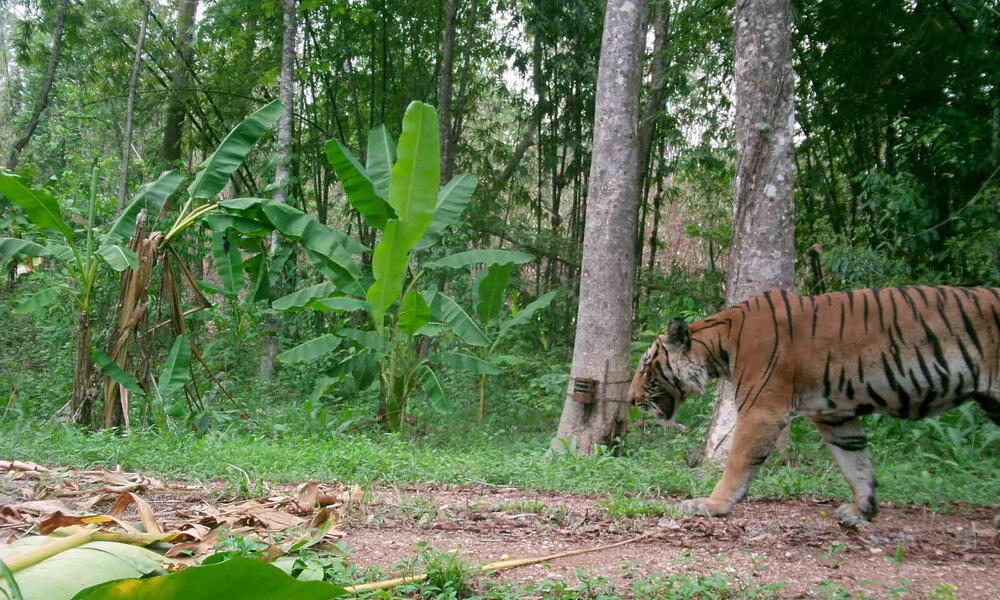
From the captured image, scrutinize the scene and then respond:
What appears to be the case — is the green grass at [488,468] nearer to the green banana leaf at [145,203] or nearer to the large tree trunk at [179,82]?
the green banana leaf at [145,203]

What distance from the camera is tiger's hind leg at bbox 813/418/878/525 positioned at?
420 cm

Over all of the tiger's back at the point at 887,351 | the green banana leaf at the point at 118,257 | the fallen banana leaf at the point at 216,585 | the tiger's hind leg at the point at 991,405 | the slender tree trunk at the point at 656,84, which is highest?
the slender tree trunk at the point at 656,84

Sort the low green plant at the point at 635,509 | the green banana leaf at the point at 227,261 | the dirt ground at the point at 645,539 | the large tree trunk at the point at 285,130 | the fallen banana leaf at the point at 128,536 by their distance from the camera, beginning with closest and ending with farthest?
the fallen banana leaf at the point at 128,536 → the dirt ground at the point at 645,539 → the low green plant at the point at 635,509 → the green banana leaf at the point at 227,261 → the large tree trunk at the point at 285,130

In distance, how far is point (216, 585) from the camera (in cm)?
153

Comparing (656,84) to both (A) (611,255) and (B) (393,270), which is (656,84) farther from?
(B) (393,270)

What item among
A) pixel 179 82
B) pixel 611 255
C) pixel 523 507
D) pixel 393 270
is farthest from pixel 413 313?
pixel 179 82

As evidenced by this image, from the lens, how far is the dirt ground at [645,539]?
308 cm

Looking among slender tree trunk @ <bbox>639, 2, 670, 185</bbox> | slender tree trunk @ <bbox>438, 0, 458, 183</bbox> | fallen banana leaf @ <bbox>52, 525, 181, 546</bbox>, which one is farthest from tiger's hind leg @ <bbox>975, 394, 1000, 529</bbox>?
slender tree trunk @ <bbox>438, 0, 458, 183</bbox>

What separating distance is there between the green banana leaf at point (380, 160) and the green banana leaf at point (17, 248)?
3219mm

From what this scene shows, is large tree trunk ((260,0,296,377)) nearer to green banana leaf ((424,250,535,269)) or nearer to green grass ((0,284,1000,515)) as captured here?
green grass ((0,284,1000,515))

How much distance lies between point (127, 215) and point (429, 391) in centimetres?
351

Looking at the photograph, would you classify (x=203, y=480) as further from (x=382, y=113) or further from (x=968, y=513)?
(x=382, y=113)

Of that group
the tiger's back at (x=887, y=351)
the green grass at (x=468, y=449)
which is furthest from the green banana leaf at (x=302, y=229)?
the tiger's back at (x=887, y=351)

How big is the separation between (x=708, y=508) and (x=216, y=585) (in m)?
3.15
